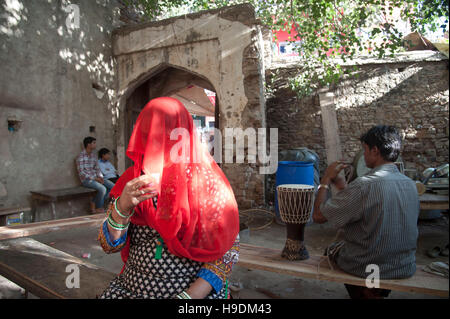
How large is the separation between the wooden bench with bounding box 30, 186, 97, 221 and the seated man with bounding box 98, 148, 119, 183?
55 centimetres

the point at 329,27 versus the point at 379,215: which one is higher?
the point at 329,27

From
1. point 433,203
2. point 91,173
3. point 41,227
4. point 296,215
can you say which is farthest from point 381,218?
point 91,173

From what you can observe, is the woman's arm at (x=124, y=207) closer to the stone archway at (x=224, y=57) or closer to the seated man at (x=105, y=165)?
the stone archway at (x=224, y=57)

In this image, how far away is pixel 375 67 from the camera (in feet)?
21.4

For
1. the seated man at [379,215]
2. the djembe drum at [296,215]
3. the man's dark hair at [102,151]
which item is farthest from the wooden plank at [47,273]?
the man's dark hair at [102,151]

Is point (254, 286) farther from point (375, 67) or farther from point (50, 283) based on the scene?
point (375, 67)

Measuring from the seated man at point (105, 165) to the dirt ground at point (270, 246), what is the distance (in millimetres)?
1379

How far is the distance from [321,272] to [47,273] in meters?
1.80

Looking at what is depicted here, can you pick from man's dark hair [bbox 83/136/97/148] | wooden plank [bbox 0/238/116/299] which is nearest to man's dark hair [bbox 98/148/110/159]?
man's dark hair [bbox 83/136/97/148]

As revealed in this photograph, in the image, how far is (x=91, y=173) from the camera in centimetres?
541

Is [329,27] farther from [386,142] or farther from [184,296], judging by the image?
[184,296]

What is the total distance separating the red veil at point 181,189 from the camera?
1.20 m
